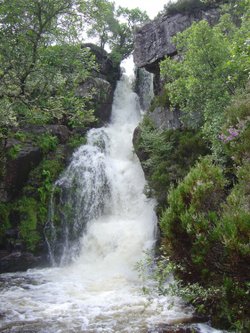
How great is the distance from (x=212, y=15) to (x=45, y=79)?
13.8m

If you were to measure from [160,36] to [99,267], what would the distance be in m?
13.6

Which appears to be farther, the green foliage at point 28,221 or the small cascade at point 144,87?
the small cascade at point 144,87

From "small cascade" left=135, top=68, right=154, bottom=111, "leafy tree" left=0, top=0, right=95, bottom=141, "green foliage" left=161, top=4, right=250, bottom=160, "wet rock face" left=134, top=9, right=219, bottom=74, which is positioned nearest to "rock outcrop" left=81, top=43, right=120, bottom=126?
"small cascade" left=135, top=68, right=154, bottom=111

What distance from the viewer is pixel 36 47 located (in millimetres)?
8773

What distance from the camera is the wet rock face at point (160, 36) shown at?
19.7 m

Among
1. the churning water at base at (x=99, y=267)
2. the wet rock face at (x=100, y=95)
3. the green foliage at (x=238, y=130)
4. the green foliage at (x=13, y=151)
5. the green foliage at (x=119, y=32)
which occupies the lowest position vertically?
the churning water at base at (x=99, y=267)

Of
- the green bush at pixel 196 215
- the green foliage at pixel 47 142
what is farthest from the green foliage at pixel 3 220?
the green bush at pixel 196 215

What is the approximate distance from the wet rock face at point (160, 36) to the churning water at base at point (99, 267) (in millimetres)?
4464

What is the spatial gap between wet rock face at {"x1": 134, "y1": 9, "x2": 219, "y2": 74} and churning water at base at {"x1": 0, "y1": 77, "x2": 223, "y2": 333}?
14.6 feet

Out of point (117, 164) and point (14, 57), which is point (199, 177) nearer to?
point (14, 57)

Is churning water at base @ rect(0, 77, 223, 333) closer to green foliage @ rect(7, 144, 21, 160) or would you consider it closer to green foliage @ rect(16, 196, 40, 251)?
green foliage @ rect(16, 196, 40, 251)

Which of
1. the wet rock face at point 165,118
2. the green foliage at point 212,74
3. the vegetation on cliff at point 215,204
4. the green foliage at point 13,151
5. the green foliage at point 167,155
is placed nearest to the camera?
the vegetation on cliff at point 215,204

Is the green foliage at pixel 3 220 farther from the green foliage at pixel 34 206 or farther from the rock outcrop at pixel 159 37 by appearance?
the rock outcrop at pixel 159 37

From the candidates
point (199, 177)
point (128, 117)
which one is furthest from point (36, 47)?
point (128, 117)
